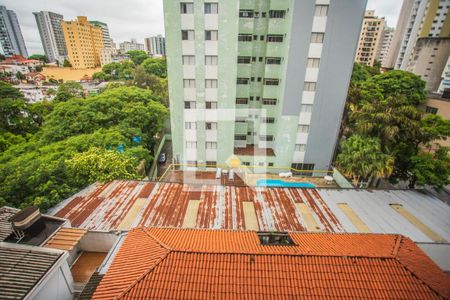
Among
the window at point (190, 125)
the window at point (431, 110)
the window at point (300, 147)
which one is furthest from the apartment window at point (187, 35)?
the window at point (431, 110)

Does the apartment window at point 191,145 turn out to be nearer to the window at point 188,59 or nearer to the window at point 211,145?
the window at point 211,145

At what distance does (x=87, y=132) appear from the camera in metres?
23.8

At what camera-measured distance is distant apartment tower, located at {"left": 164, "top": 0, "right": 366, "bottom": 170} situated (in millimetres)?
19281

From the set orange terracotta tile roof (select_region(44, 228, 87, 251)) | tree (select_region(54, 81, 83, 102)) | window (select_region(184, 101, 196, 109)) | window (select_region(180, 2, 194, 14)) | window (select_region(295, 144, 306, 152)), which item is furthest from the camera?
tree (select_region(54, 81, 83, 102))

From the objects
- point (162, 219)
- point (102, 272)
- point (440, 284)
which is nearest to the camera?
point (440, 284)

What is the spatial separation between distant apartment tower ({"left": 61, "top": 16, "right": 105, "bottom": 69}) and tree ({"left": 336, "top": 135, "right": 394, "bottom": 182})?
109866mm

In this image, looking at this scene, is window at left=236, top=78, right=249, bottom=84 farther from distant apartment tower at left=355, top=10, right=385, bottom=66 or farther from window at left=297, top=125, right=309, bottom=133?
distant apartment tower at left=355, top=10, right=385, bottom=66

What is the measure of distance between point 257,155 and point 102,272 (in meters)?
18.7

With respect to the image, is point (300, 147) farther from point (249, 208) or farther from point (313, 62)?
point (249, 208)

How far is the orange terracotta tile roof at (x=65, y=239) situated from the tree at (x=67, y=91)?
32.9m

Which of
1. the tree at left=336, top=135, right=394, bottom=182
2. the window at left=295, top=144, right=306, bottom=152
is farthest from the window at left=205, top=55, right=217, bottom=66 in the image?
the tree at left=336, top=135, right=394, bottom=182

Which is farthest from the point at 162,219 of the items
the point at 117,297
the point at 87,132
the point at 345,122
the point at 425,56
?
the point at 425,56

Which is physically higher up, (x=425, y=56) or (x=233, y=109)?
(x=425, y=56)

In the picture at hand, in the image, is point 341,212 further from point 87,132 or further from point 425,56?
point 425,56
